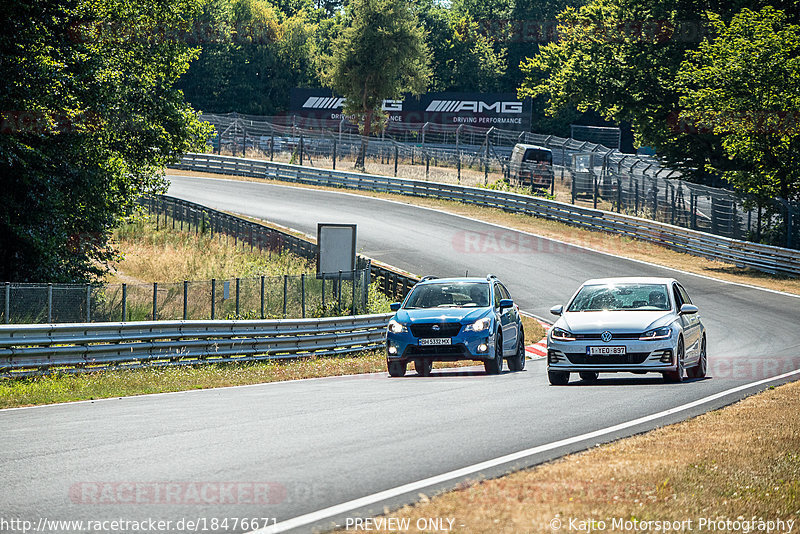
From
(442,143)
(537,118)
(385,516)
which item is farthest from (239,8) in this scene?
(385,516)

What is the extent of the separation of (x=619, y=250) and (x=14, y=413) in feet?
104

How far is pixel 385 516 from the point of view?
6.39 metres

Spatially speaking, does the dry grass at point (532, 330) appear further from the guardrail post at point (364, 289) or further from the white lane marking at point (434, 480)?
the white lane marking at point (434, 480)

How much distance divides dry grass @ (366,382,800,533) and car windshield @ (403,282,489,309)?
8372mm

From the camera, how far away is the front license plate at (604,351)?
14641mm

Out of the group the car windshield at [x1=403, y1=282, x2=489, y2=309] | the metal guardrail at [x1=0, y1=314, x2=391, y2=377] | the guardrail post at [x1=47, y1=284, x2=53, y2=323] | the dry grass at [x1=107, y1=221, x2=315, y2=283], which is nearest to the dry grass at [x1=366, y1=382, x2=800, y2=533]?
the car windshield at [x1=403, y1=282, x2=489, y2=309]

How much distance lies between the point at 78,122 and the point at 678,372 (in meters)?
16.7

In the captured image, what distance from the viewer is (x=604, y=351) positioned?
14664 mm

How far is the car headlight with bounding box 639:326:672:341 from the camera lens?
14625mm

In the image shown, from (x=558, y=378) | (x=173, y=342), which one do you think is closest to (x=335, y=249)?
(x=173, y=342)

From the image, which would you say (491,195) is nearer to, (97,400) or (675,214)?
(675,214)

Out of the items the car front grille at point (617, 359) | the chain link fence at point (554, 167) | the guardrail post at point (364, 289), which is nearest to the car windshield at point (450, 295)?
the car front grille at point (617, 359)

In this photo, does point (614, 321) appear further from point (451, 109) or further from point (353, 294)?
point (451, 109)

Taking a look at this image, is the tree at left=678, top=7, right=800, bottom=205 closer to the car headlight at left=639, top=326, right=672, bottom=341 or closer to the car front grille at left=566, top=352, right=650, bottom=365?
the car headlight at left=639, top=326, right=672, bottom=341
